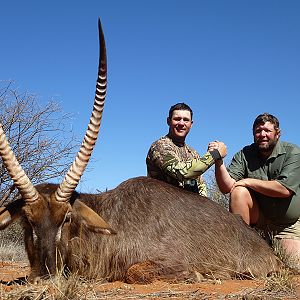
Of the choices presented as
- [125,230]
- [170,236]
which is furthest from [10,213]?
[170,236]

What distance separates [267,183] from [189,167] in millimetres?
1175

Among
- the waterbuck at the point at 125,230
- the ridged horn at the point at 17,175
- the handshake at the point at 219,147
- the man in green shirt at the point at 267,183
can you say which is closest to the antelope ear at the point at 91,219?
the waterbuck at the point at 125,230

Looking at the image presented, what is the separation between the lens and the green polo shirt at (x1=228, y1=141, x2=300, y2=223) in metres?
7.05

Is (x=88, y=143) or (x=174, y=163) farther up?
(x=88, y=143)

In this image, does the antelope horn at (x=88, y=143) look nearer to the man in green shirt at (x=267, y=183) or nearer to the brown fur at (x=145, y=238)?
the brown fur at (x=145, y=238)

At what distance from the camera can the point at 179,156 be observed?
7.33 metres

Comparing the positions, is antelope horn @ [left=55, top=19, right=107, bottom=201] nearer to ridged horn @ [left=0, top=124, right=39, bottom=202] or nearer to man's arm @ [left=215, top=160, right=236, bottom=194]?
ridged horn @ [left=0, top=124, right=39, bottom=202]

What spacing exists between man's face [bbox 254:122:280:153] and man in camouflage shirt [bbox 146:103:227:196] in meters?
0.88

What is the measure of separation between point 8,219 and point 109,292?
1.31m

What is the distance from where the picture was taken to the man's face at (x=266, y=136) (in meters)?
7.25

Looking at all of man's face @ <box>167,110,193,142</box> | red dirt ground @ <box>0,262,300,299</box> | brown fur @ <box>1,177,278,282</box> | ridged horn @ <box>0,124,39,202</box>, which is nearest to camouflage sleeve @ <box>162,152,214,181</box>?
brown fur @ <box>1,177,278,282</box>

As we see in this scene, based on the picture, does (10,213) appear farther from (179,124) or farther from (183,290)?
(179,124)

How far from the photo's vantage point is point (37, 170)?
13.5 meters

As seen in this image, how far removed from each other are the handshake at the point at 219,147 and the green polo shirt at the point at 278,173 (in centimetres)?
91
